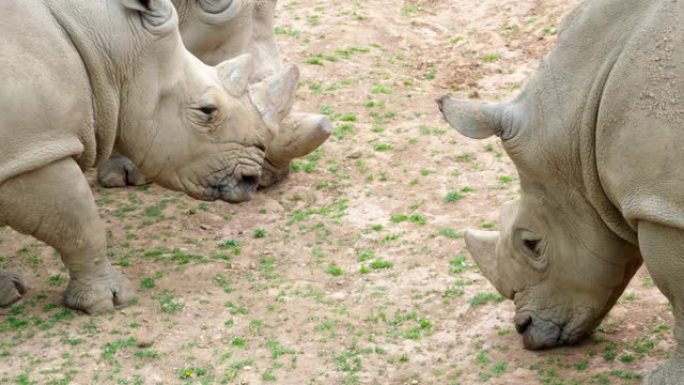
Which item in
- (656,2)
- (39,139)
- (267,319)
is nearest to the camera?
(656,2)

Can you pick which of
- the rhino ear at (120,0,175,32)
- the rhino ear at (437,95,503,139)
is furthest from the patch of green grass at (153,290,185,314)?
the rhino ear at (437,95,503,139)

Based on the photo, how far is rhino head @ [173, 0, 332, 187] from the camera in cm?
831

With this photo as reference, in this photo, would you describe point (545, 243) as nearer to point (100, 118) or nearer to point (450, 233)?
point (450, 233)

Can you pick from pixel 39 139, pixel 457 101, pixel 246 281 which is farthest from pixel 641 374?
pixel 39 139

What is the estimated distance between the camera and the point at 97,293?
23.1 ft

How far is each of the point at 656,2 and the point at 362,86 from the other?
5557 mm

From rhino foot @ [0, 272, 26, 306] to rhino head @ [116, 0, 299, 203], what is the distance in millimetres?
940

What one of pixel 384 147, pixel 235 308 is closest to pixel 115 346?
pixel 235 308

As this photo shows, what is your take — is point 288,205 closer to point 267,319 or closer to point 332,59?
point 267,319

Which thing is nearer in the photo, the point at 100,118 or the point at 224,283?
the point at 100,118

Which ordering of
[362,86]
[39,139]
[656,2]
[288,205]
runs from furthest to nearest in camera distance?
[362,86]
[288,205]
[39,139]
[656,2]

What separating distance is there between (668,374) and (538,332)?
33.9 inches

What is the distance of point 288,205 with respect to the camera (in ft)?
28.4

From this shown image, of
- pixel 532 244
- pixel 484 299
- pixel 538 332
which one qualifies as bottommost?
pixel 484 299
